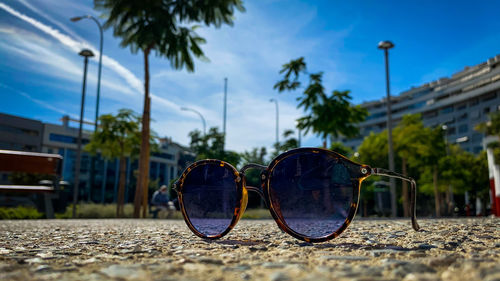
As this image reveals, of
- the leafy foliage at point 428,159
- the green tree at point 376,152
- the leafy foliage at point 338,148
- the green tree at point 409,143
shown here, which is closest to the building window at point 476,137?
the leafy foliage at point 428,159

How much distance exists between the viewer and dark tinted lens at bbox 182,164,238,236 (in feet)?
9.48

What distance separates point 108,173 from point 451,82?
179 ft

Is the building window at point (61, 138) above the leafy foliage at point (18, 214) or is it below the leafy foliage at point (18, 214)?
above

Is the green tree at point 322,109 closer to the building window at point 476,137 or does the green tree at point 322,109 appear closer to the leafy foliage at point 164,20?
the leafy foliage at point 164,20

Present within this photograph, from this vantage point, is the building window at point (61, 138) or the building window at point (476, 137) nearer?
the building window at point (61, 138)

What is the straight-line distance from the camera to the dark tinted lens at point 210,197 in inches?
114

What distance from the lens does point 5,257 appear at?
198 cm

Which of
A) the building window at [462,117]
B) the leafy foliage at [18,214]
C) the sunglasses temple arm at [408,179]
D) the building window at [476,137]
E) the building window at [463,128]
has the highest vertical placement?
the building window at [462,117]

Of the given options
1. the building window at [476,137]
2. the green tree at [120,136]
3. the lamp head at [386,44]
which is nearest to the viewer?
the lamp head at [386,44]

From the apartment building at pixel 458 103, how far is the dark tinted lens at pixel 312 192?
50.6 metres

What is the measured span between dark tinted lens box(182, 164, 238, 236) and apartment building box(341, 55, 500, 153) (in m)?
50.6

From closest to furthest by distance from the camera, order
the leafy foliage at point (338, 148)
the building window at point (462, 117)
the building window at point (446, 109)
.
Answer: the leafy foliage at point (338, 148) → the building window at point (462, 117) → the building window at point (446, 109)

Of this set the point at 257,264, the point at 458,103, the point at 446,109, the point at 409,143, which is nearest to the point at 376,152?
the point at 409,143

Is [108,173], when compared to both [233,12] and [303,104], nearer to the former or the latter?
[233,12]
